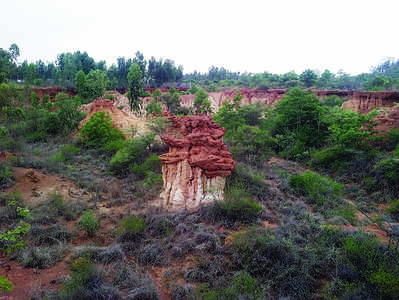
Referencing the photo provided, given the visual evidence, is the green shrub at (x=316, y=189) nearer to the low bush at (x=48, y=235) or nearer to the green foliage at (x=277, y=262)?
the green foliage at (x=277, y=262)

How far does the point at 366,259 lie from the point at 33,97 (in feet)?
97.0

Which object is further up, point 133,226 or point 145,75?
point 145,75

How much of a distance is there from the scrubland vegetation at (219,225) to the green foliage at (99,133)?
8cm

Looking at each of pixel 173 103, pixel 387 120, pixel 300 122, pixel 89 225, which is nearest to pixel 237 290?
pixel 89 225

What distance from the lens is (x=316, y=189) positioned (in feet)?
33.2

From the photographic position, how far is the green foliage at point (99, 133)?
1586 cm

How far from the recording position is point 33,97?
2620cm

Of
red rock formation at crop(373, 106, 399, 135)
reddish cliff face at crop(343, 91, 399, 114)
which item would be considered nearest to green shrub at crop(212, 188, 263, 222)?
red rock formation at crop(373, 106, 399, 135)

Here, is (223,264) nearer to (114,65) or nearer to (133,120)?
(133,120)

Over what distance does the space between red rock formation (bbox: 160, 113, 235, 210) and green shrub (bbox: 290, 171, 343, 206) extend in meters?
3.56

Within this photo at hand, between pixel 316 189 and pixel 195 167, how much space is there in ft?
16.5

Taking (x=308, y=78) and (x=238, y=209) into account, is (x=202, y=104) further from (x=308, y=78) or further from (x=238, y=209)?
(x=238, y=209)

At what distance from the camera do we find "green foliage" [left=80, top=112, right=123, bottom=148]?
15.9 meters

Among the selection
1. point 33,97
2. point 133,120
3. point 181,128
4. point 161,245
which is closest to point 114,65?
point 33,97
